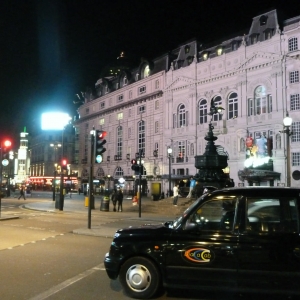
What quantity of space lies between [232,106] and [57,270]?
44498 millimetres

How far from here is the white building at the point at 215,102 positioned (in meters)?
44.2

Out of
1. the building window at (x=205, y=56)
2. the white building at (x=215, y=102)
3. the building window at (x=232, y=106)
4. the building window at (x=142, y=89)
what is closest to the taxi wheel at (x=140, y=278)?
the white building at (x=215, y=102)

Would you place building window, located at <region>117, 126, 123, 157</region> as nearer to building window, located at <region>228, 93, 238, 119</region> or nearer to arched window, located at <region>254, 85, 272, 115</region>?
building window, located at <region>228, 93, 238, 119</region>

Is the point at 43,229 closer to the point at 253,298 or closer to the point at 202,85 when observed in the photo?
the point at 253,298

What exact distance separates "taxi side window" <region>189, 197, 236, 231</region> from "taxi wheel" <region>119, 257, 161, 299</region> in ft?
3.34

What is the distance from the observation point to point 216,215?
616 centimetres

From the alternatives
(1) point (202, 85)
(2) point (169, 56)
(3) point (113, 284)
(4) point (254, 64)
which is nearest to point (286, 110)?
(4) point (254, 64)

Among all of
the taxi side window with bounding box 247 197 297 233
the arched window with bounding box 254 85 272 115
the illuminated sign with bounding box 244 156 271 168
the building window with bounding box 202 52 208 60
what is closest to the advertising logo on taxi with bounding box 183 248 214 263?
the taxi side window with bounding box 247 197 297 233

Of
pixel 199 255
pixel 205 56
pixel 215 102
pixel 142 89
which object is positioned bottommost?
pixel 199 255

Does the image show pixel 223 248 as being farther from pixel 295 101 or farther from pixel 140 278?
pixel 295 101

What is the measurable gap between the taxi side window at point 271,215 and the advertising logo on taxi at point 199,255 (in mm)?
697

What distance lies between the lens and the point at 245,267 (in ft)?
19.0

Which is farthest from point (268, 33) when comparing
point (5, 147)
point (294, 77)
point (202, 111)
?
point (5, 147)

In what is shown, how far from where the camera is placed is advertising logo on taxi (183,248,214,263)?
5949 millimetres
